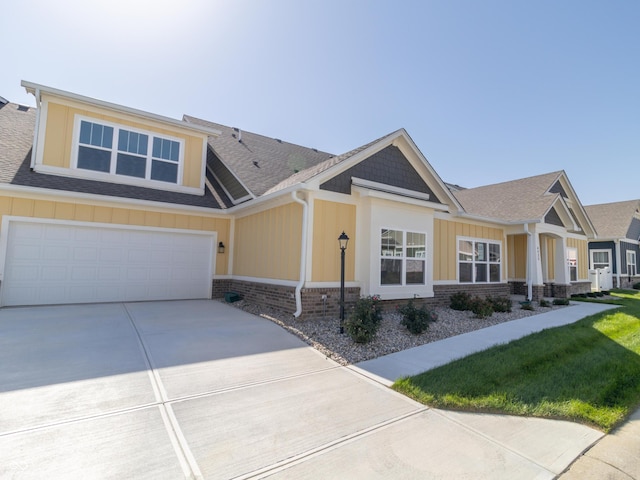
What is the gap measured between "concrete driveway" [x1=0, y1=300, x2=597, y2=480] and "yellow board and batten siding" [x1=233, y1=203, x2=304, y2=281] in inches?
131

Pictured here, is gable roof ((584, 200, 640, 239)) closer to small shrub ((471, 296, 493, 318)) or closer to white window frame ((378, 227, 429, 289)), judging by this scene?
small shrub ((471, 296, 493, 318))

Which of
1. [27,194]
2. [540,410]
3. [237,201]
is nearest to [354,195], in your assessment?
[237,201]

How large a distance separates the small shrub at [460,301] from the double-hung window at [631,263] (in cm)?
1987

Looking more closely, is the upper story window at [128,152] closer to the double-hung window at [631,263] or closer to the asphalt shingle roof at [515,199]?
the asphalt shingle roof at [515,199]

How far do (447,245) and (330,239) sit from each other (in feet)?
17.3

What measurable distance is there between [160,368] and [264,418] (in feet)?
6.73

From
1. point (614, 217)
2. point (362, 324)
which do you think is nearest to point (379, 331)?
point (362, 324)

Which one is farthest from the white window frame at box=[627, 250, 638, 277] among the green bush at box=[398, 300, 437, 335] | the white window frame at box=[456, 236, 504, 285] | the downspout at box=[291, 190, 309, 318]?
the downspout at box=[291, 190, 309, 318]

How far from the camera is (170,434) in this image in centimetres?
294

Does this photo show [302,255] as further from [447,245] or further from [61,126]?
[61,126]

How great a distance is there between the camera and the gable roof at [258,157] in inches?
435

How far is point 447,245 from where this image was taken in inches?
448

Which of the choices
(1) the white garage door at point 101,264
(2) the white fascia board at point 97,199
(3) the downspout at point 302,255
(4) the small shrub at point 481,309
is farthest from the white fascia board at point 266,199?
(4) the small shrub at point 481,309

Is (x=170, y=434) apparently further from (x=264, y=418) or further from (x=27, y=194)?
(x=27, y=194)
